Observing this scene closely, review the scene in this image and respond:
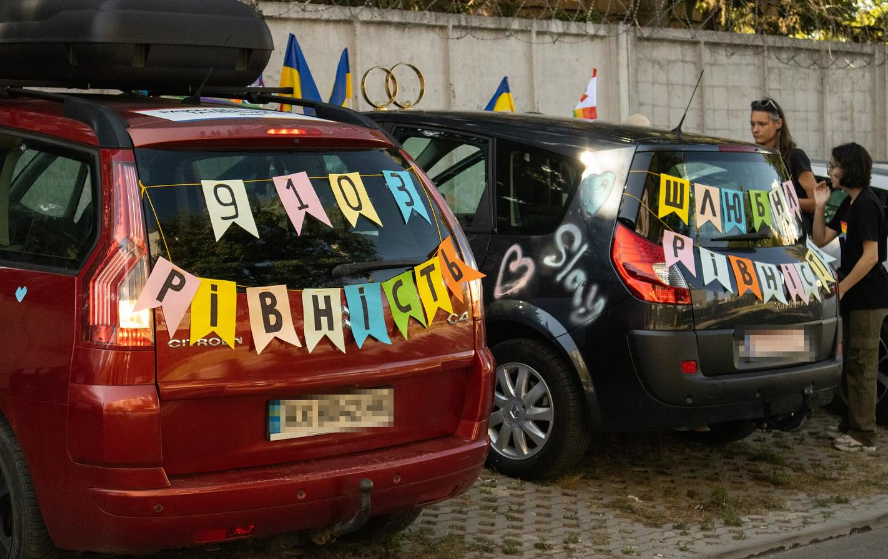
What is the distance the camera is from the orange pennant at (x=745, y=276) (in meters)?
5.83

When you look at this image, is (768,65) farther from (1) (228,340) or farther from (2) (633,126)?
(1) (228,340)

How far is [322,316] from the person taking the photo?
3986mm

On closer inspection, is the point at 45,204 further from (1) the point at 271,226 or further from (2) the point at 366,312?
(2) the point at 366,312

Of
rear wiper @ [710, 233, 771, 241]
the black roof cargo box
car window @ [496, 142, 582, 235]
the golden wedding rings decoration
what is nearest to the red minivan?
the black roof cargo box

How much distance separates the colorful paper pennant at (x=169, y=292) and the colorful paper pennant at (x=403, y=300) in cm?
72

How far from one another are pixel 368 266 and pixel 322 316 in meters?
0.28

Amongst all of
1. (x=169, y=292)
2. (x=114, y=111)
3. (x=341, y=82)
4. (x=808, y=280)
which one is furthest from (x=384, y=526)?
(x=341, y=82)

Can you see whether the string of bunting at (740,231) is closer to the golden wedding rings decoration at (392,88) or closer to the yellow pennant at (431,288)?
the yellow pennant at (431,288)

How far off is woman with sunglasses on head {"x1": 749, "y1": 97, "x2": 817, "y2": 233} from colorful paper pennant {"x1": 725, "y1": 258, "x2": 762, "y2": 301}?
2.00 meters

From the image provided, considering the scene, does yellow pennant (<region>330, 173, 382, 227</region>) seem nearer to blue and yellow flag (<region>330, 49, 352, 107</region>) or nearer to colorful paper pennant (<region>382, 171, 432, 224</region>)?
colorful paper pennant (<region>382, 171, 432, 224</region>)

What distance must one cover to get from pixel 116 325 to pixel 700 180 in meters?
3.27

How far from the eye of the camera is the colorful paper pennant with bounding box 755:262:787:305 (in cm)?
593

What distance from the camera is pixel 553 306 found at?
19.5 ft

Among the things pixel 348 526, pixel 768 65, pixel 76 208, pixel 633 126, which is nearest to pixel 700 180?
pixel 633 126
